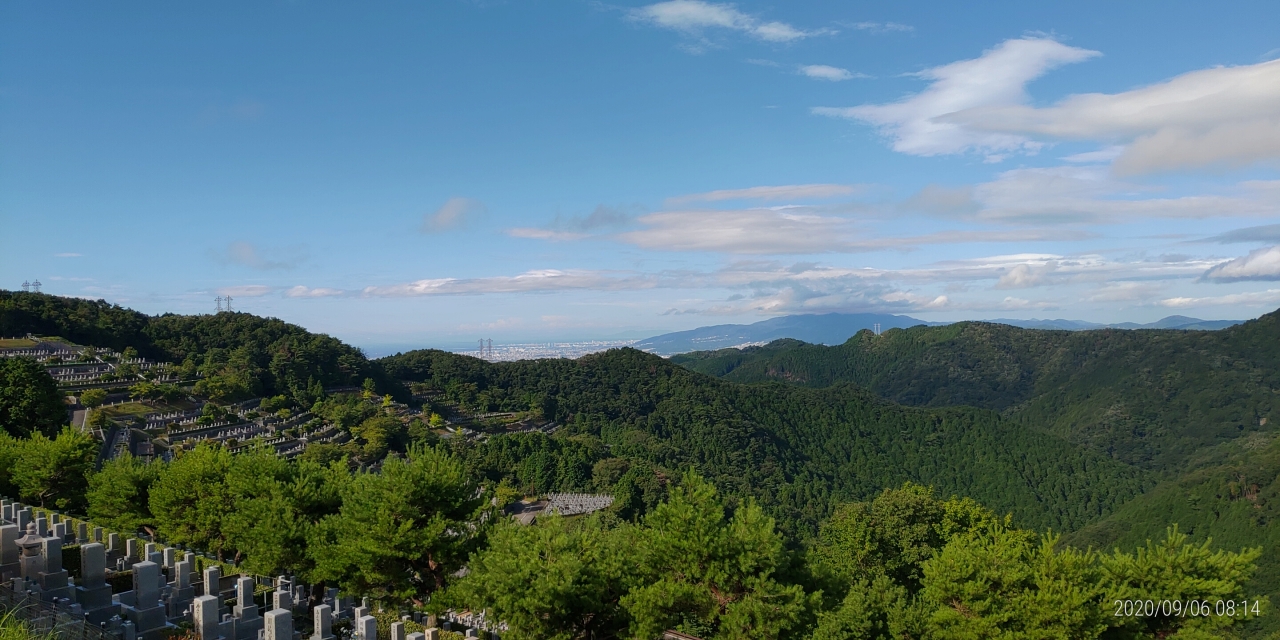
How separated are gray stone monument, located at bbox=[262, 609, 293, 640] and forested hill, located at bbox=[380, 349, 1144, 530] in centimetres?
6011

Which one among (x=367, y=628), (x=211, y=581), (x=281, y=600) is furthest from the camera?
(x=281, y=600)

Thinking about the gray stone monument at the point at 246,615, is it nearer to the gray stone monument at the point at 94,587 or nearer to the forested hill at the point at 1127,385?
the gray stone monument at the point at 94,587

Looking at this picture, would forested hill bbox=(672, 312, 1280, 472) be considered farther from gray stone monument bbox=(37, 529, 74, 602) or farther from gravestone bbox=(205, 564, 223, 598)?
gray stone monument bbox=(37, 529, 74, 602)

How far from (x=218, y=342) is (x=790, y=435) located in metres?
71.4

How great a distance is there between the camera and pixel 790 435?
96.9m

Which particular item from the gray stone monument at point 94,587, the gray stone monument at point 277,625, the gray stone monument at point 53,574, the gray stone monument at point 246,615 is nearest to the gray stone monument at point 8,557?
the gray stone monument at point 53,574

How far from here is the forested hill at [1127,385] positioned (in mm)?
126625

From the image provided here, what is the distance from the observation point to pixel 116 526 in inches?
731

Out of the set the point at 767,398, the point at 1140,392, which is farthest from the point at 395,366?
the point at 1140,392

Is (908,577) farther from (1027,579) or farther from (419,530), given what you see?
(419,530)

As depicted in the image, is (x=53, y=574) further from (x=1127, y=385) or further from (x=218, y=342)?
(x=1127, y=385)

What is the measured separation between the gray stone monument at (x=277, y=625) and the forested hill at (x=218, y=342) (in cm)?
5220

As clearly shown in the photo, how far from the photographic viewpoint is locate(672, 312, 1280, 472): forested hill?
127m

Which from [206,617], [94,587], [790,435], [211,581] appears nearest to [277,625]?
[206,617]
